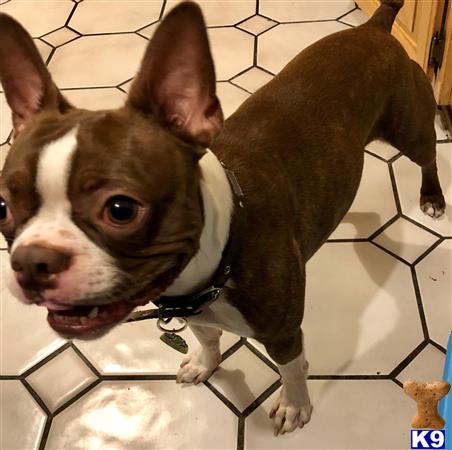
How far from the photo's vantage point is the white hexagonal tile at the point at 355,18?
2.67 m

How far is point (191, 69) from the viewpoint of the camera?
0.96 meters

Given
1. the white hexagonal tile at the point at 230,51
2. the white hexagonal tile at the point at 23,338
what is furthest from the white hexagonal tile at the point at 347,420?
the white hexagonal tile at the point at 230,51

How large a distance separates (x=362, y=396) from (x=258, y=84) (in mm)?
1315

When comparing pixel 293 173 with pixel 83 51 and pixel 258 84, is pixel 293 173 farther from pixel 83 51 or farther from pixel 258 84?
pixel 83 51

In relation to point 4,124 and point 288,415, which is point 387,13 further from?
point 4,124

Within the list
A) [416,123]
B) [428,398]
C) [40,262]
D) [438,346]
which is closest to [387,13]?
[416,123]

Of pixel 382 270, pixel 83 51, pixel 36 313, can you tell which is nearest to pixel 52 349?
pixel 36 313

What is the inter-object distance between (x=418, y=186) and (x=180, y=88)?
48.8 inches

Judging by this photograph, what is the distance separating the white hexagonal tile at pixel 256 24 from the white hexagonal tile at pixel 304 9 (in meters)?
0.04

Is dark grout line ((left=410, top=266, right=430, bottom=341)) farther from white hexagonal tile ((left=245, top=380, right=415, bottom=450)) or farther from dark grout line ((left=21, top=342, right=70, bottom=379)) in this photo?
dark grout line ((left=21, top=342, right=70, bottom=379))

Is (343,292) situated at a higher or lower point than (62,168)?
lower

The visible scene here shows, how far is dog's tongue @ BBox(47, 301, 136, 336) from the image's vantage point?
94cm

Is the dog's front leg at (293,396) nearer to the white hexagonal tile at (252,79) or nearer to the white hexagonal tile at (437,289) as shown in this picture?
the white hexagonal tile at (437,289)

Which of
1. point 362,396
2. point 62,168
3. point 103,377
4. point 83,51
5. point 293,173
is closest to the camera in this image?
point 62,168
